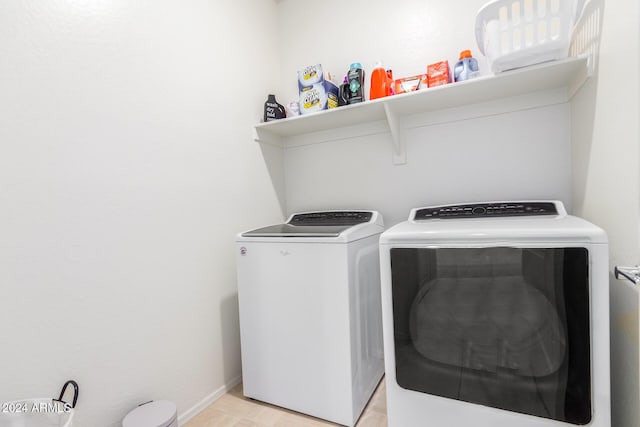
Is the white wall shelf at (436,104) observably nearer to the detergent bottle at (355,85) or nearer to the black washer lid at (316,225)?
the detergent bottle at (355,85)

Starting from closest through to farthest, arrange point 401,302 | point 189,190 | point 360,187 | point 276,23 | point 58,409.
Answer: point 58,409, point 401,302, point 189,190, point 360,187, point 276,23

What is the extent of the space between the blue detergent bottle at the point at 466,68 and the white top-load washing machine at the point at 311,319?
913 mm

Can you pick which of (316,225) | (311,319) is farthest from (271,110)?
(311,319)

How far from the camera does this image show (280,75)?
2.36 metres

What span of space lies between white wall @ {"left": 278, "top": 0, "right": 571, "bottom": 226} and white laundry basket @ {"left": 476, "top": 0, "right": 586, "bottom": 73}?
39 cm

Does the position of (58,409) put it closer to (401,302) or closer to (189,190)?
(189,190)

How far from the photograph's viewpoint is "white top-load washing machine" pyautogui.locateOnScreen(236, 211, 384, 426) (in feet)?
4.66

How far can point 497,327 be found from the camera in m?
1.06

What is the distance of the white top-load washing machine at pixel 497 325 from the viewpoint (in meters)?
0.95

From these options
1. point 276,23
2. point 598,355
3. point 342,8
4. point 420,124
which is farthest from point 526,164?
point 276,23

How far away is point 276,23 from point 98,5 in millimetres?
1388

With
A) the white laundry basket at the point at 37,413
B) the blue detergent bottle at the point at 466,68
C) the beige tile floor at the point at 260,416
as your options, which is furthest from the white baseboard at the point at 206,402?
the blue detergent bottle at the point at 466,68

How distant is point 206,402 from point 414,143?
1904mm

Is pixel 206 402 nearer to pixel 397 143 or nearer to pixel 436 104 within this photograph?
pixel 397 143
